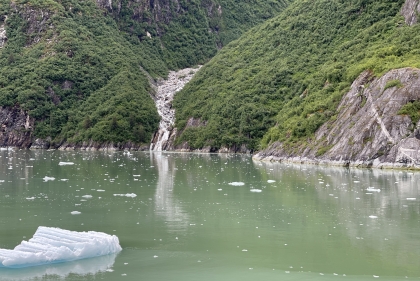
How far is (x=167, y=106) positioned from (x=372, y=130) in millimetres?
74110

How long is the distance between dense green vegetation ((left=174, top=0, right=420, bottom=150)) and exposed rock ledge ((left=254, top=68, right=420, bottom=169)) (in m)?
2.34

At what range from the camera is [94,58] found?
139 m

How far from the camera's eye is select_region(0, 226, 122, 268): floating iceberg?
1786 cm

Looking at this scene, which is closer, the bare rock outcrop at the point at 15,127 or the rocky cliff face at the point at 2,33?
the bare rock outcrop at the point at 15,127

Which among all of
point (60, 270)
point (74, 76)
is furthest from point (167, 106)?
point (60, 270)

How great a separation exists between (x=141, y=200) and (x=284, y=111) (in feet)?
183

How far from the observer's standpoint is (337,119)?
64438 mm

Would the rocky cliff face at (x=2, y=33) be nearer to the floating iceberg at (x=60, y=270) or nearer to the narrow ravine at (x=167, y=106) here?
the narrow ravine at (x=167, y=106)

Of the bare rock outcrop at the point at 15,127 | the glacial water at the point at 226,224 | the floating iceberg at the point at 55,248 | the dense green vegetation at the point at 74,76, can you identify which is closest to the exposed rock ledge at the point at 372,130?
the glacial water at the point at 226,224

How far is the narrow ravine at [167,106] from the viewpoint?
112306 mm

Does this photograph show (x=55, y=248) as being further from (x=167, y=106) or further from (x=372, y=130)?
(x=167, y=106)

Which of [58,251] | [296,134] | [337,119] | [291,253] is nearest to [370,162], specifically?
[337,119]

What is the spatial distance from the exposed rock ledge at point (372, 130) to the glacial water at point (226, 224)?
12.1 meters

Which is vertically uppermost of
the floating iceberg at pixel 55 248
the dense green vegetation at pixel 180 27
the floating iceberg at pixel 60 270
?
the dense green vegetation at pixel 180 27
